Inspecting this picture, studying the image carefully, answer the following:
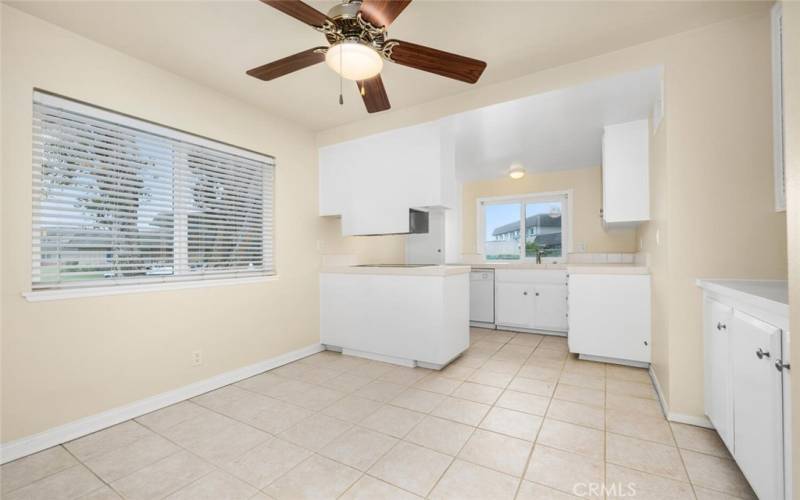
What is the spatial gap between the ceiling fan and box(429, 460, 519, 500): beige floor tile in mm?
1953

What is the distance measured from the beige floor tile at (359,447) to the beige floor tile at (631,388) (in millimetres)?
1728

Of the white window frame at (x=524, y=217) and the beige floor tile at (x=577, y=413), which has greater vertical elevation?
the white window frame at (x=524, y=217)

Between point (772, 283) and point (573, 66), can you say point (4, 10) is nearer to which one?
point (573, 66)

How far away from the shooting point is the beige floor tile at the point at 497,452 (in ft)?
5.46

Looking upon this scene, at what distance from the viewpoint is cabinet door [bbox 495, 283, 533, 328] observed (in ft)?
14.1

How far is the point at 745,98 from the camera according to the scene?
191cm

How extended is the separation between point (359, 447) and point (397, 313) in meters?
1.43

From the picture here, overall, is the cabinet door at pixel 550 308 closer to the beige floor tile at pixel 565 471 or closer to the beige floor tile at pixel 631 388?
the beige floor tile at pixel 631 388

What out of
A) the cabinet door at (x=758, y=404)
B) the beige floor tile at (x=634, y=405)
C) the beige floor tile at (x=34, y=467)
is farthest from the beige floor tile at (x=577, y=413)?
the beige floor tile at (x=34, y=467)

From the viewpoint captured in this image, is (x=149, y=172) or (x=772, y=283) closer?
(x=772, y=283)

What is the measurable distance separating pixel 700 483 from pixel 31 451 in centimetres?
327

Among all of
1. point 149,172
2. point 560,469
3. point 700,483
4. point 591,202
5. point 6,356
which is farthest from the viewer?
point 591,202

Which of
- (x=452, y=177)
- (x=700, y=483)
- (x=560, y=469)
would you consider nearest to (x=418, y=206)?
(x=452, y=177)

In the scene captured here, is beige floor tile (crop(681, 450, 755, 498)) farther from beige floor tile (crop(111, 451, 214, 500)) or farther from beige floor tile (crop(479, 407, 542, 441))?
beige floor tile (crop(111, 451, 214, 500))
